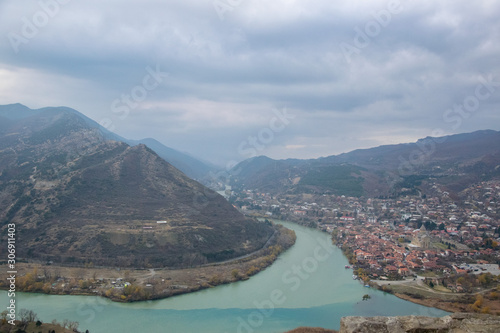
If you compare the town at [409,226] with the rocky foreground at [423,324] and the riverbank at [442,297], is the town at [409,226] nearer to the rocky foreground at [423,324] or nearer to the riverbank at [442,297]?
the riverbank at [442,297]

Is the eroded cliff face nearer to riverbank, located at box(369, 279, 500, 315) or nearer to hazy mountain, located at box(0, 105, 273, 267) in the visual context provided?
riverbank, located at box(369, 279, 500, 315)

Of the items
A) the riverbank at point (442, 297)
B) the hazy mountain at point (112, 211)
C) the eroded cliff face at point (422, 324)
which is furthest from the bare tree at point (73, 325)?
the riverbank at point (442, 297)

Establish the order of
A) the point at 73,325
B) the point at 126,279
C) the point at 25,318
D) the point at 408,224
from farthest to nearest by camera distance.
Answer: the point at 408,224 < the point at 126,279 < the point at 73,325 < the point at 25,318

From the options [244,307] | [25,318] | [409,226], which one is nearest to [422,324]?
[244,307]

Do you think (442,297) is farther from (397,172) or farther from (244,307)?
(397,172)

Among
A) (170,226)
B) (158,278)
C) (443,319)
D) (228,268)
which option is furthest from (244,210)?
(443,319)

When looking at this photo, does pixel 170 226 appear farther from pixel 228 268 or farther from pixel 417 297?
pixel 417 297

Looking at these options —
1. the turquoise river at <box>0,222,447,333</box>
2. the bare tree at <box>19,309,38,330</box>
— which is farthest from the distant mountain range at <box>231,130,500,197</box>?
the bare tree at <box>19,309,38,330</box>
